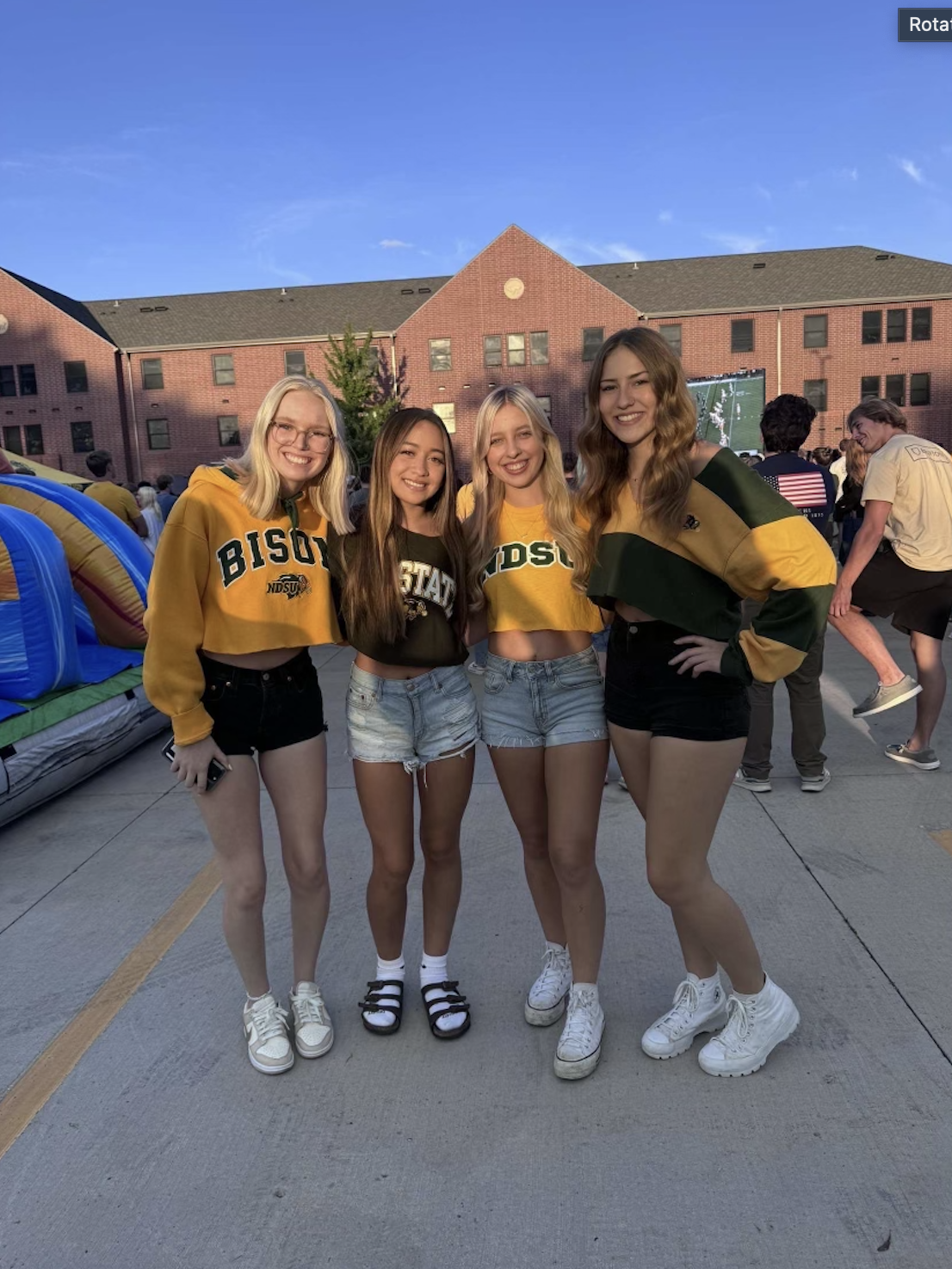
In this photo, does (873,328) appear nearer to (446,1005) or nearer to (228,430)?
(228,430)

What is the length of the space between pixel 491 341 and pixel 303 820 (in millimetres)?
37543

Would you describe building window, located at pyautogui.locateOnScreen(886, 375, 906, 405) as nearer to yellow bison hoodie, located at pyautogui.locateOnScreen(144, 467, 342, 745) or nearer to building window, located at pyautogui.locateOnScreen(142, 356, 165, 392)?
building window, located at pyautogui.locateOnScreen(142, 356, 165, 392)

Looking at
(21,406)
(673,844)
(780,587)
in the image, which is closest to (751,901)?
(673,844)

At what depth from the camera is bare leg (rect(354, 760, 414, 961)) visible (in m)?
2.78

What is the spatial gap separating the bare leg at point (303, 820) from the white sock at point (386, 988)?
0.79ft

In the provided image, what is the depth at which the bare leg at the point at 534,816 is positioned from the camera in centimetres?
274

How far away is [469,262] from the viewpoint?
124 ft

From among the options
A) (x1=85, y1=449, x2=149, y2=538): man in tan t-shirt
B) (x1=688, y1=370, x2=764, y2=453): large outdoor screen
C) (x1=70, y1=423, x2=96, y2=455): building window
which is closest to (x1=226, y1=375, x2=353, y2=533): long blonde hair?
(x1=85, y1=449, x2=149, y2=538): man in tan t-shirt

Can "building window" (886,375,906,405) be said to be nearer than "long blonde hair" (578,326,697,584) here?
No

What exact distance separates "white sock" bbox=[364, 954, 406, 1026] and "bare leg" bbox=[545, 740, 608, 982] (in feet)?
2.14

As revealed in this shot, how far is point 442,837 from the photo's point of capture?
286cm

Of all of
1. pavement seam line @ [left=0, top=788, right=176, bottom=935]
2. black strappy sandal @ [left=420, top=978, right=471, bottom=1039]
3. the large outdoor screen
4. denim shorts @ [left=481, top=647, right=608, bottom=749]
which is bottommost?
pavement seam line @ [left=0, top=788, right=176, bottom=935]

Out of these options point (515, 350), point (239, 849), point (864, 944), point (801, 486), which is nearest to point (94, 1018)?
point (239, 849)

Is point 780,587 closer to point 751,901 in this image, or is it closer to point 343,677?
point 751,901
